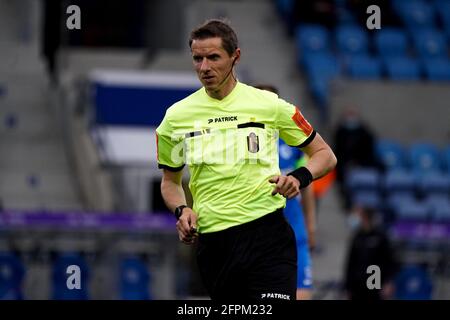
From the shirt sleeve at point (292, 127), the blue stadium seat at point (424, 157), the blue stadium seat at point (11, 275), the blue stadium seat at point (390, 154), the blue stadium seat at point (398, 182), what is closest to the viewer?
the shirt sleeve at point (292, 127)

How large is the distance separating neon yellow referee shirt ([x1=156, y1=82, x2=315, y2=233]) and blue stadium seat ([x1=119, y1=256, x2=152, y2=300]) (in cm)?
848

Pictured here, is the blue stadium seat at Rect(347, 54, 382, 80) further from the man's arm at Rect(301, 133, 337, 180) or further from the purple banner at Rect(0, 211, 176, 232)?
the man's arm at Rect(301, 133, 337, 180)

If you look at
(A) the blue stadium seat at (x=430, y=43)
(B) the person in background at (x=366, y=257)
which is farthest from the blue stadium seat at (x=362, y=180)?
(B) the person in background at (x=366, y=257)

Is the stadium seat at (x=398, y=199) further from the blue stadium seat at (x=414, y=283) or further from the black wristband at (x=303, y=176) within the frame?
the black wristband at (x=303, y=176)

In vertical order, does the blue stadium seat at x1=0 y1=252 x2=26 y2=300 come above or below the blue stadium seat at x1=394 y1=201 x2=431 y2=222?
below

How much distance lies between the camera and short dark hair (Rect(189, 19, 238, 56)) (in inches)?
291

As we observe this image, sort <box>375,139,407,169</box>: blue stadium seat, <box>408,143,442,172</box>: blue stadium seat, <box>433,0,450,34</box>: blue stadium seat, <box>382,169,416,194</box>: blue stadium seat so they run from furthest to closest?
<box>433,0,450,34</box>: blue stadium seat, <box>408,143,442,172</box>: blue stadium seat, <box>375,139,407,169</box>: blue stadium seat, <box>382,169,416,194</box>: blue stadium seat

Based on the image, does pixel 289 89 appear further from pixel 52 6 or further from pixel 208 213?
pixel 208 213

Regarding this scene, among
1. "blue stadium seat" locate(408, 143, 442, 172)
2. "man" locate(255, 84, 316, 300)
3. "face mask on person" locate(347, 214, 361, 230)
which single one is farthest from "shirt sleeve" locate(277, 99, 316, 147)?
"blue stadium seat" locate(408, 143, 442, 172)

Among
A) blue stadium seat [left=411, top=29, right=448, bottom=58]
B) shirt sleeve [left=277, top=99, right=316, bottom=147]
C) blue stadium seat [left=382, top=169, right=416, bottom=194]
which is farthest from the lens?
blue stadium seat [left=411, top=29, right=448, bottom=58]

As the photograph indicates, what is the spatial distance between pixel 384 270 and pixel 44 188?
677 cm

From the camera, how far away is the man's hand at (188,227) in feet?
→ 23.7

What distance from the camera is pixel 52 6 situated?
65.2 ft

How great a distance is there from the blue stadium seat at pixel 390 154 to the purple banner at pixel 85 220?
5327 mm
